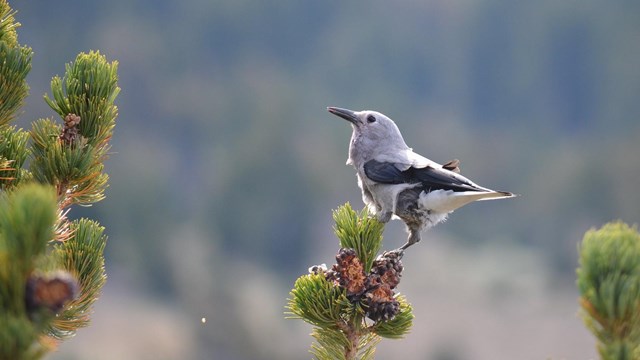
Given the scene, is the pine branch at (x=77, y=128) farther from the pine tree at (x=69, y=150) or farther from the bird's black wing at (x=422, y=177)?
the bird's black wing at (x=422, y=177)

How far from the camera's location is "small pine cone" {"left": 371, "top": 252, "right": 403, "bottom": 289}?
7.40 feet

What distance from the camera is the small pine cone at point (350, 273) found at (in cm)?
218

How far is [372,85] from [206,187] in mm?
11854

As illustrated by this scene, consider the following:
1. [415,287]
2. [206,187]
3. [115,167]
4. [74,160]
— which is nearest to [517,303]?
[415,287]

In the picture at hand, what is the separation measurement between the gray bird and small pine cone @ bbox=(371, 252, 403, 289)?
88 cm

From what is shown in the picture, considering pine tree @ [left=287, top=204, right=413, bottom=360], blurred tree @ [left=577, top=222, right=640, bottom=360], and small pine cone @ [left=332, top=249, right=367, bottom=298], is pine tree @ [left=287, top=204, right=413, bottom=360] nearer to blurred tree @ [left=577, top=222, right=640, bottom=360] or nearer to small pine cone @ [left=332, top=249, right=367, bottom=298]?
small pine cone @ [left=332, top=249, right=367, bottom=298]

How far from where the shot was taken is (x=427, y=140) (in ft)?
140

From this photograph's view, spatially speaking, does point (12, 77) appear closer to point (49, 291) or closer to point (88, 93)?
point (88, 93)

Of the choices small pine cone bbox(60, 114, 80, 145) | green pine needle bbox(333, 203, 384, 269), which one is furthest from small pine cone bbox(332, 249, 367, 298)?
small pine cone bbox(60, 114, 80, 145)

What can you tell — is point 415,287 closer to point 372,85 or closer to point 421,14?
point 372,85

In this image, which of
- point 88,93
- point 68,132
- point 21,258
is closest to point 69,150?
point 68,132

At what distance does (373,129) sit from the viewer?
4.07 metres

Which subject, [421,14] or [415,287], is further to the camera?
[421,14]

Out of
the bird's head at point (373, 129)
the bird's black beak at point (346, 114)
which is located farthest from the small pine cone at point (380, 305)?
the bird's black beak at point (346, 114)
